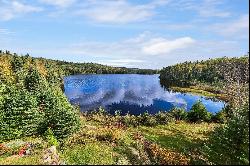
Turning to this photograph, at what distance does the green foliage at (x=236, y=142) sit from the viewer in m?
23.3

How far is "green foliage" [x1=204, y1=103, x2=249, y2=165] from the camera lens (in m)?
23.3

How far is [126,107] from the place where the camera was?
95938mm

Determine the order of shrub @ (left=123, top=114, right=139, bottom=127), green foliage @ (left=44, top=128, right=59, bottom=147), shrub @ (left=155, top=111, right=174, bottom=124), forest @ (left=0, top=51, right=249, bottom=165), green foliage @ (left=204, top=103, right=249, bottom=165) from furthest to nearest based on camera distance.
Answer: shrub @ (left=155, top=111, right=174, bottom=124) → shrub @ (left=123, top=114, right=139, bottom=127) → green foliage @ (left=44, top=128, right=59, bottom=147) → forest @ (left=0, top=51, right=249, bottom=165) → green foliage @ (left=204, top=103, right=249, bottom=165)

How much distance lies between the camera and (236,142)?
2412 cm

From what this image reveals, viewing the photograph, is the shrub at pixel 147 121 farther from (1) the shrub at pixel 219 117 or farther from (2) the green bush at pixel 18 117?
(2) the green bush at pixel 18 117

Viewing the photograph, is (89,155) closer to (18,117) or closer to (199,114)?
(18,117)

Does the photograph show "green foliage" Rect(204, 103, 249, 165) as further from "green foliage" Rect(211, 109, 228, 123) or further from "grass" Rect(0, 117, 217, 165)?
"green foliage" Rect(211, 109, 228, 123)

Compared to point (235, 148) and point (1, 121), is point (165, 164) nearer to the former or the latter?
point (235, 148)

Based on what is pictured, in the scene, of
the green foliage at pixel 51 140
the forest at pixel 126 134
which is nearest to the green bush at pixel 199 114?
the forest at pixel 126 134

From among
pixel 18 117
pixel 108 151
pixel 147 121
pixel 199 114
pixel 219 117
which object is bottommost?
pixel 219 117

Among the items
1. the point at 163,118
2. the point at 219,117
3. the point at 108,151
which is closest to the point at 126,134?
the point at 108,151

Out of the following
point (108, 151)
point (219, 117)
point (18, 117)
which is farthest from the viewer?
point (219, 117)

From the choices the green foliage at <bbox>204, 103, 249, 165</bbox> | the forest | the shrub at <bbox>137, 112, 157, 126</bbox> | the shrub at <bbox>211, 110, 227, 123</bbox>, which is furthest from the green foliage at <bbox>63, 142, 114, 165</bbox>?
the shrub at <bbox>211, 110, 227, 123</bbox>

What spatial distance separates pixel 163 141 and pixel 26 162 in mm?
18249
